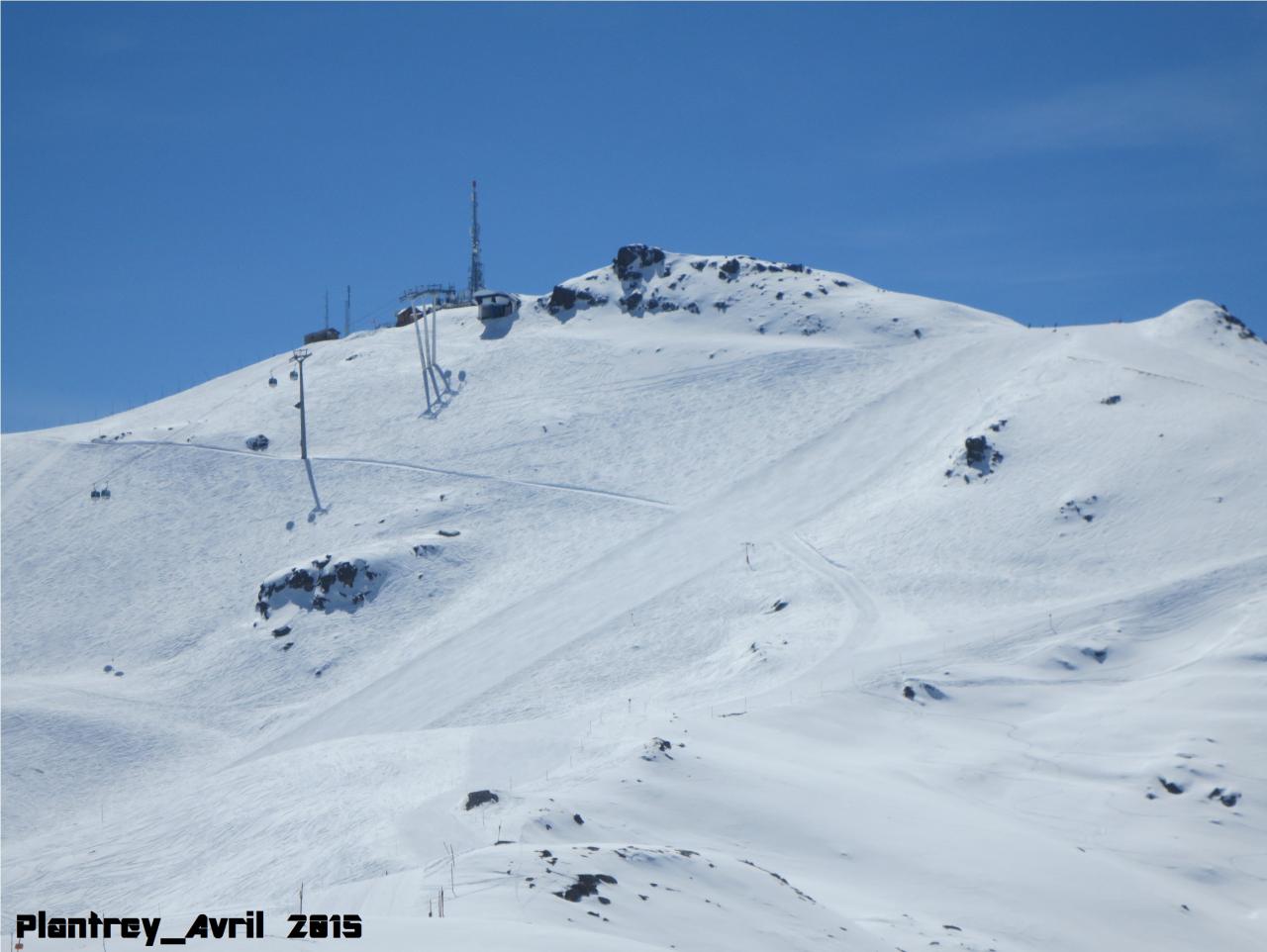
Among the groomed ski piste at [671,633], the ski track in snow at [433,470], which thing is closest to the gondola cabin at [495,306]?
the groomed ski piste at [671,633]

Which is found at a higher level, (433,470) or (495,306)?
(495,306)

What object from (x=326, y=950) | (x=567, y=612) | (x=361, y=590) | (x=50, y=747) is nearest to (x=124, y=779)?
(x=50, y=747)

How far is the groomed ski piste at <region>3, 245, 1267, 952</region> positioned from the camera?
99.5ft

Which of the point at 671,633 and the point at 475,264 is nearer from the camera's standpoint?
the point at 671,633

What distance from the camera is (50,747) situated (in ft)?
183

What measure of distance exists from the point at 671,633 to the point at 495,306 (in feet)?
174

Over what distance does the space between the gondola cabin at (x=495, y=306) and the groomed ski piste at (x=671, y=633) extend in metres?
1.17

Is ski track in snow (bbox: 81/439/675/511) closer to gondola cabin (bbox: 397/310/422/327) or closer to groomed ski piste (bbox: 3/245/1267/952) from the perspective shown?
groomed ski piste (bbox: 3/245/1267/952)

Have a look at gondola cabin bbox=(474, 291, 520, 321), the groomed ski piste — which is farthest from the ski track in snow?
gondola cabin bbox=(474, 291, 520, 321)

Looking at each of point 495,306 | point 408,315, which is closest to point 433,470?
point 495,306

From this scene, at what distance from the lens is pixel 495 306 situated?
10469 centimetres

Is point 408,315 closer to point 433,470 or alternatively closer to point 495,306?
point 495,306

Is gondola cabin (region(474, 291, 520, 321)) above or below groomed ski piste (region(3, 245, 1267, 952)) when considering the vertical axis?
above

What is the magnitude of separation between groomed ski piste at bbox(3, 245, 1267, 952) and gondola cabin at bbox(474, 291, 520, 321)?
1170mm
